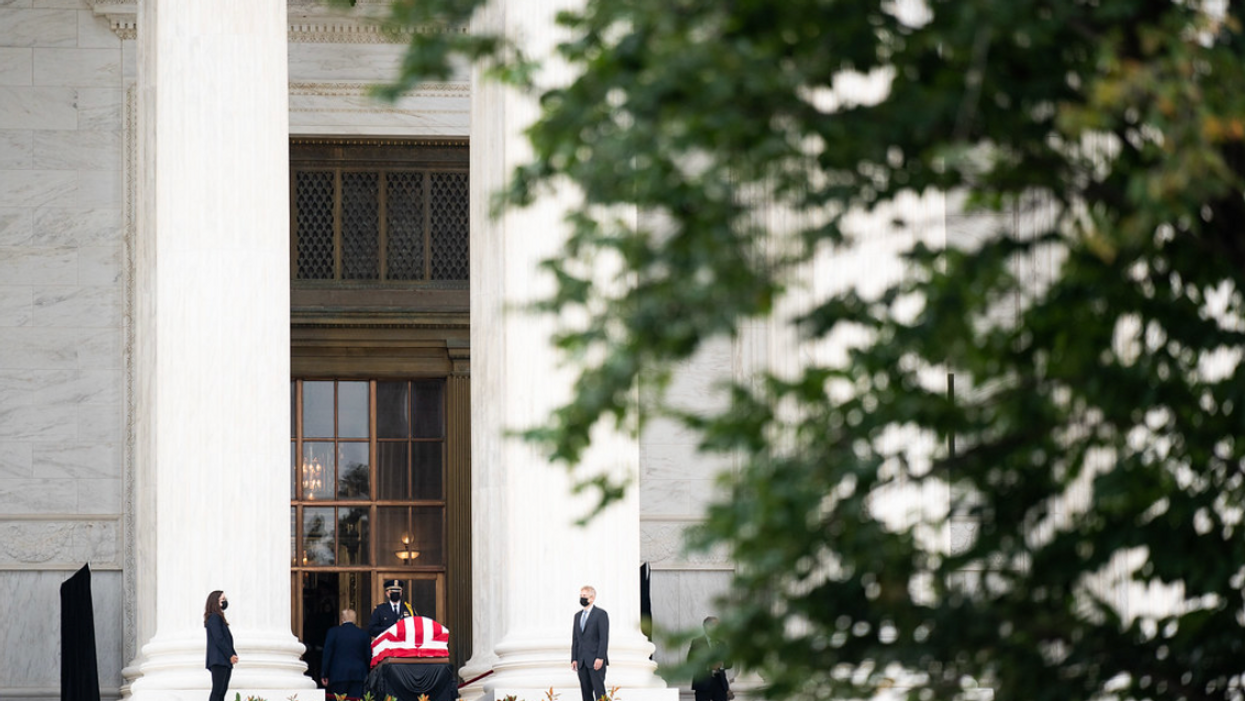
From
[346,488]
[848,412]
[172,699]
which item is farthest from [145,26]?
[848,412]

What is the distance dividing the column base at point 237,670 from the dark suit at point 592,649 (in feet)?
13.9

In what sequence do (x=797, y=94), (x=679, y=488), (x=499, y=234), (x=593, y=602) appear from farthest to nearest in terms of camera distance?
(x=679, y=488) → (x=499, y=234) → (x=593, y=602) → (x=797, y=94)

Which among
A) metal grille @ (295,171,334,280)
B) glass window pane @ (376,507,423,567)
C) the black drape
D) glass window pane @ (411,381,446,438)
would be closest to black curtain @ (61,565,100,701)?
glass window pane @ (376,507,423,567)

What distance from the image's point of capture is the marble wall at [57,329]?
1558 inches

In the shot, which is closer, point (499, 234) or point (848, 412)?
point (848, 412)

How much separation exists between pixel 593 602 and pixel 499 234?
6625 millimetres

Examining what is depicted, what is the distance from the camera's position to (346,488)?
43.2 metres

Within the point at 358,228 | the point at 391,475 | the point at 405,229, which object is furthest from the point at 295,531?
the point at 405,229

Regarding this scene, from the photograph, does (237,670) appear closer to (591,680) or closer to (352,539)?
(591,680)

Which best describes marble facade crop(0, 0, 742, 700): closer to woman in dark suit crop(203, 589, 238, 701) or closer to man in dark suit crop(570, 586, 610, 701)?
man in dark suit crop(570, 586, 610, 701)

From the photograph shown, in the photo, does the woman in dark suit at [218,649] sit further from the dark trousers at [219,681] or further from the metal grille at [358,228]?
the metal grille at [358,228]

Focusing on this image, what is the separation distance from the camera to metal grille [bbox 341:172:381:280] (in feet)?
143

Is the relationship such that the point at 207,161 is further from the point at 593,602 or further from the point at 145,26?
the point at 593,602

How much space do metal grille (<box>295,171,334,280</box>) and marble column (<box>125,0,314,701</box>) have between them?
13706 millimetres
